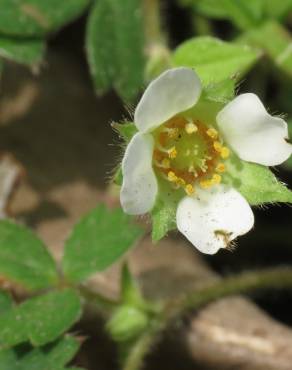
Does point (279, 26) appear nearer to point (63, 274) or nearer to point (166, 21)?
point (166, 21)

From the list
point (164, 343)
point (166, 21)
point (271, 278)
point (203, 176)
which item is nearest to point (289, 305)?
point (271, 278)

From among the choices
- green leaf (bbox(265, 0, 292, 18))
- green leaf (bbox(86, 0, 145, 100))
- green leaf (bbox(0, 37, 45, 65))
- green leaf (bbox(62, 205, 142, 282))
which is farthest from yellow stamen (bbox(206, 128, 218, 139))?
green leaf (bbox(265, 0, 292, 18))

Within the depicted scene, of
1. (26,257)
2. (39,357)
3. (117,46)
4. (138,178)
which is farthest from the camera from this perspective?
(117,46)

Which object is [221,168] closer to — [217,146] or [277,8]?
[217,146]

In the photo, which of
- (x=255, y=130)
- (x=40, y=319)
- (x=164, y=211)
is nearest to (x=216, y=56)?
(x=255, y=130)

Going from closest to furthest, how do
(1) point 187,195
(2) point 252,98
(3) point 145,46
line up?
(2) point 252,98 < (1) point 187,195 < (3) point 145,46

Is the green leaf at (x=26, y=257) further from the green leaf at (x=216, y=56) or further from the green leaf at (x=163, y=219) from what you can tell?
the green leaf at (x=216, y=56)
